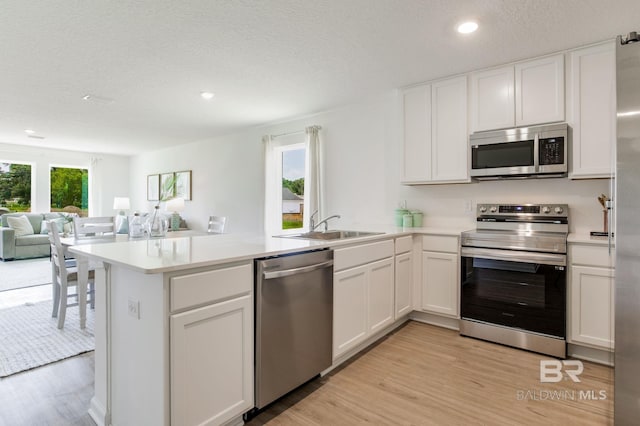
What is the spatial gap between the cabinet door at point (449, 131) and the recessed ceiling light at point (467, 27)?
81 centimetres

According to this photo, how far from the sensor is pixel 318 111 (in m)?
4.62

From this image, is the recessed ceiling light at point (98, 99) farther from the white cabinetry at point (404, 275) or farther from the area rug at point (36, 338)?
the white cabinetry at point (404, 275)

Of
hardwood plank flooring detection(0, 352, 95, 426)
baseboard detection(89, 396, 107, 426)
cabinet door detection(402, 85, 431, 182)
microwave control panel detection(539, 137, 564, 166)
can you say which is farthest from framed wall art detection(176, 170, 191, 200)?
microwave control panel detection(539, 137, 564, 166)

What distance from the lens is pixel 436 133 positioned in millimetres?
3373

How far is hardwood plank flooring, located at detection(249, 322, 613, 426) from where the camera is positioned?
190 centimetres

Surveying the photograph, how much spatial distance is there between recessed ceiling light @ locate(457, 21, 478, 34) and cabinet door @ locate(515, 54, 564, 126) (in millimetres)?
793

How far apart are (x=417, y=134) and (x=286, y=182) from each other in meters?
2.40

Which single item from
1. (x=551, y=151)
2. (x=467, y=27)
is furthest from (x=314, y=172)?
(x=551, y=151)

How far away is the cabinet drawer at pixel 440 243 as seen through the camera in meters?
3.13

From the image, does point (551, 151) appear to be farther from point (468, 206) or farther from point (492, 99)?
point (468, 206)

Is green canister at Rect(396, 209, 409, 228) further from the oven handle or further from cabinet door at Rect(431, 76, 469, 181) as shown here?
the oven handle

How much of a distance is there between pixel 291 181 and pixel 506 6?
3.57 metres

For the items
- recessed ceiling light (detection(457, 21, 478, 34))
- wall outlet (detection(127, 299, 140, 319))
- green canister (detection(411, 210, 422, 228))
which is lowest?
wall outlet (detection(127, 299, 140, 319))

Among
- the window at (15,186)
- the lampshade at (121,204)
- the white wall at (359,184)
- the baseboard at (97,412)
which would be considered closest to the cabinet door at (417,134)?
the white wall at (359,184)
